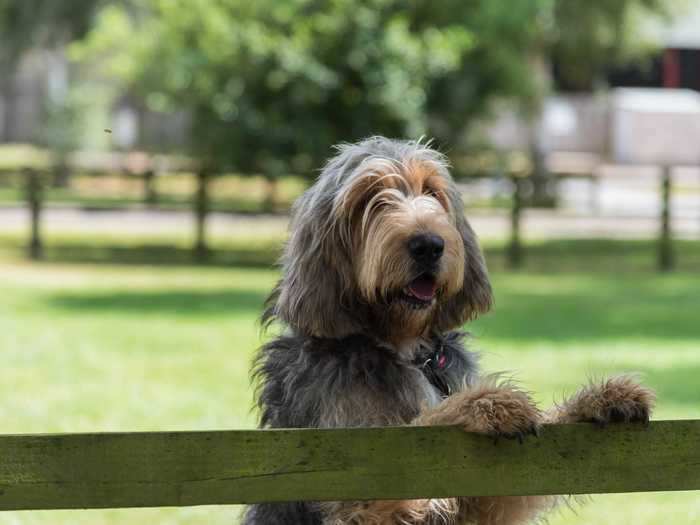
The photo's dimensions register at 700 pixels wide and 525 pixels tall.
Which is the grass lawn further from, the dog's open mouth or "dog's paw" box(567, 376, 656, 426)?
"dog's paw" box(567, 376, 656, 426)

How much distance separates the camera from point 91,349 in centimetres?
1372

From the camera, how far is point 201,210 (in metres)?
22.7

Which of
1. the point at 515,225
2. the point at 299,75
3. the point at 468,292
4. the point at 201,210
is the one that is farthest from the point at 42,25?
the point at 468,292

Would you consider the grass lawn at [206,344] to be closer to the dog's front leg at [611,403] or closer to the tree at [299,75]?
the dog's front leg at [611,403]

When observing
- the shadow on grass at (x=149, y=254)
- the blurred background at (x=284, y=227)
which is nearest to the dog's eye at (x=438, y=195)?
the blurred background at (x=284, y=227)

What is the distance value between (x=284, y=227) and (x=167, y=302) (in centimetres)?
334

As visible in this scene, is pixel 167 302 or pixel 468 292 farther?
pixel 167 302

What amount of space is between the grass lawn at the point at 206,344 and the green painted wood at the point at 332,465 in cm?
205

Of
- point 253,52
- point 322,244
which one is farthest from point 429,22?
point 322,244

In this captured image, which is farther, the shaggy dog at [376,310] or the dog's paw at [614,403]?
the shaggy dog at [376,310]

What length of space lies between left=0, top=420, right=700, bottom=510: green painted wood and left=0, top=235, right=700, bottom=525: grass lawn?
205 cm

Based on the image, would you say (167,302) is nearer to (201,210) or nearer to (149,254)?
(201,210)

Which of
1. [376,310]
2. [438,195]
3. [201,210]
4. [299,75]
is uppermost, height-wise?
[299,75]

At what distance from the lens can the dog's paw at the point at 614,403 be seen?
160 inches
